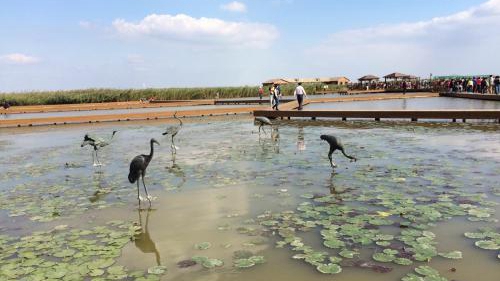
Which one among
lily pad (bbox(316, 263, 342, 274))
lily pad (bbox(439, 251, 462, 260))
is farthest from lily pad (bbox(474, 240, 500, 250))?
lily pad (bbox(316, 263, 342, 274))

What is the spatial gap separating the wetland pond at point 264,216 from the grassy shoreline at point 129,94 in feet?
129

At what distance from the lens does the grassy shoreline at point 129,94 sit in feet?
155

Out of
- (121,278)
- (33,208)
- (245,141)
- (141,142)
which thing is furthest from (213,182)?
(141,142)

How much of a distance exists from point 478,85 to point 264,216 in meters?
32.8

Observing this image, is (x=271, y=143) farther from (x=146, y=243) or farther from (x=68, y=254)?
(x=68, y=254)

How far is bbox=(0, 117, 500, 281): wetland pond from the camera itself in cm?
431

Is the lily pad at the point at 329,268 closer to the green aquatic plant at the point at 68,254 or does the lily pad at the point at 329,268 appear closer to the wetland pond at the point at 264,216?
the wetland pond at the point at 264,216

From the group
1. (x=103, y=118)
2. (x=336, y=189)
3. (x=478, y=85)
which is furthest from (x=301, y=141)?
(x=478, y=85)

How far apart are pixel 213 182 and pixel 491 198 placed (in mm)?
4674

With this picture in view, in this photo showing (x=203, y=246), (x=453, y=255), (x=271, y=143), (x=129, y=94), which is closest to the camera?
(x=453, y=255)

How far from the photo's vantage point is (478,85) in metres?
32.7

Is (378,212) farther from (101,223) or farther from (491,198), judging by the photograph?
(101,223)

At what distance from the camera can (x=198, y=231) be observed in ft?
17.8

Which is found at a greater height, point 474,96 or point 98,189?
point 474,96
